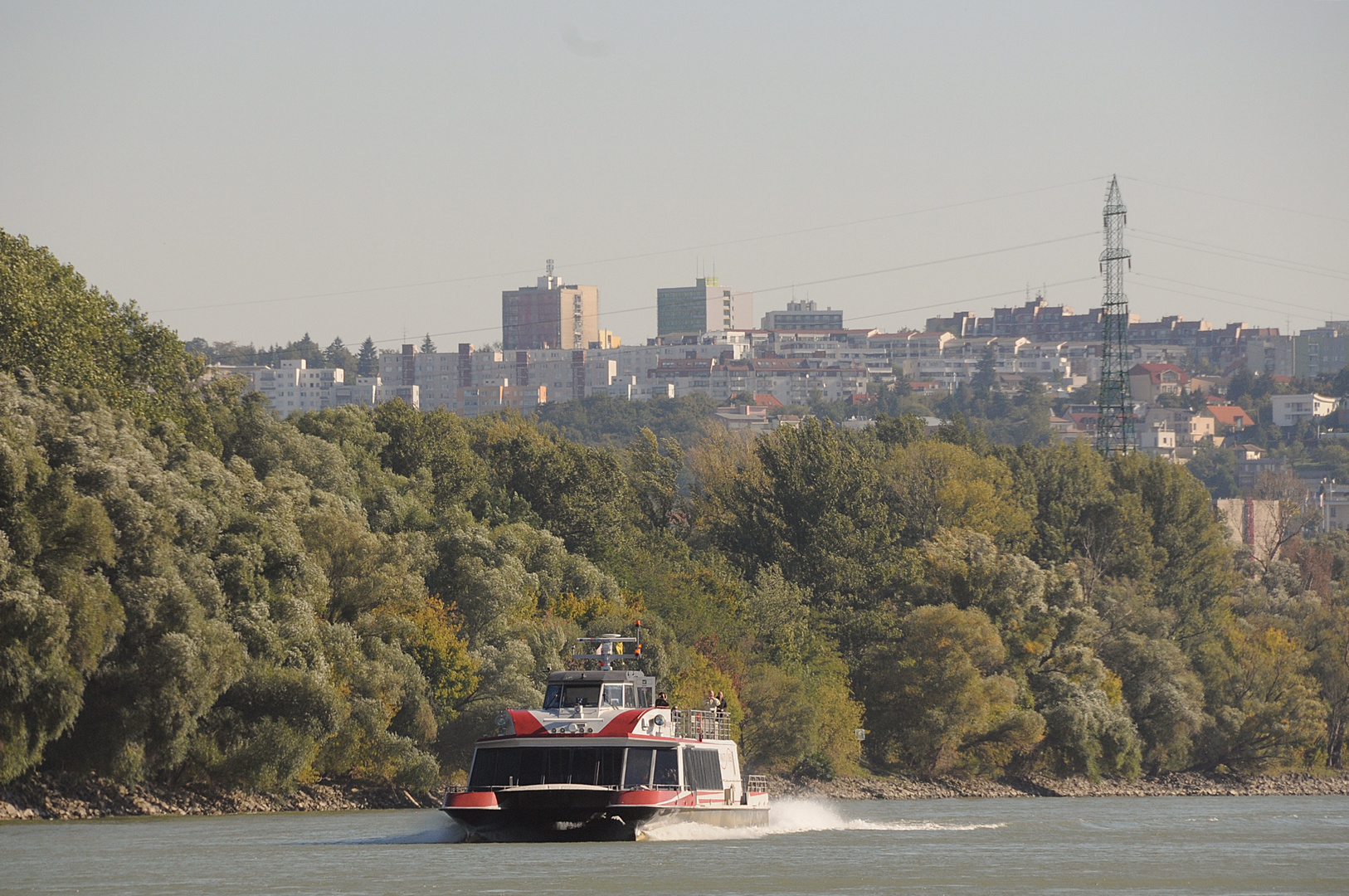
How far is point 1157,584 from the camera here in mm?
116000

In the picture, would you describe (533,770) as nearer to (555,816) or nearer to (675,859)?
(555,816)

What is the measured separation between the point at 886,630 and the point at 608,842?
50.0 meters

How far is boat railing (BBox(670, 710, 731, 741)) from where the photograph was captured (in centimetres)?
5609

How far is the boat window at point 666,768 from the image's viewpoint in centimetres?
5178

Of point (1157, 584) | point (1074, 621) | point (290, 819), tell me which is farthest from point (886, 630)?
point (290, 819)

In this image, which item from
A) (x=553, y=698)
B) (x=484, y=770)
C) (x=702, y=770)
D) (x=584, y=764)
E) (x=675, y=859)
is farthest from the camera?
(x=702, y=770)

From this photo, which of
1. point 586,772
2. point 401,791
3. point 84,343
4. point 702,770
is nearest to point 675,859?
point 586,772

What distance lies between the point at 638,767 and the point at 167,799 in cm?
1970

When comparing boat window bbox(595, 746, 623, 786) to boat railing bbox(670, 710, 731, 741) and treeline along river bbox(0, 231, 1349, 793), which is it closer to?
boat railing bbox(670, 710, 731, 741)

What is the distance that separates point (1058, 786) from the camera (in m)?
99.9

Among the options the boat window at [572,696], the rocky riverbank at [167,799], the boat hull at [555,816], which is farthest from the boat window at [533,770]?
the rocky riverbank at [167,799]

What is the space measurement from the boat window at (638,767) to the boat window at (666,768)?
11.4 inches

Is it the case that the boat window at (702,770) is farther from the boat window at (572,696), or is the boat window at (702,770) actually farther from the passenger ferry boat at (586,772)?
the boat window at (572,696)

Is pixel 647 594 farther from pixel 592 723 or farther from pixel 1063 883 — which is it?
pixel 1063 883
